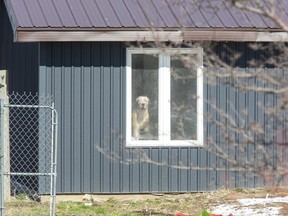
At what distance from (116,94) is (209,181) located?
195 centimetres

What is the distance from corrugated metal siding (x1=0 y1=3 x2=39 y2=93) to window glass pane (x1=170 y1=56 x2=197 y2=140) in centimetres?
216

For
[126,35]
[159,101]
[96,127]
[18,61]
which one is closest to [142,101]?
[159,101]

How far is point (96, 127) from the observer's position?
1346cm

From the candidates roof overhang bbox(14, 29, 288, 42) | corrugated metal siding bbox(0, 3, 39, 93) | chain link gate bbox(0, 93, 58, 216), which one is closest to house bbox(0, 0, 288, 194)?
roof overhang bbox(14, 29, 288, 42)

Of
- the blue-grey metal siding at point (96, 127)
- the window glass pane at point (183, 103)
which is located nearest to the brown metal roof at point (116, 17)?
the blue-grey metal siding at point (96, 127)

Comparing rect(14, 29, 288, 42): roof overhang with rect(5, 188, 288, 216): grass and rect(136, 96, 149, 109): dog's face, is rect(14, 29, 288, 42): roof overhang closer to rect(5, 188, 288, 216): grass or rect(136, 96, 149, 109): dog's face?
rect(136, 96, 149, 109): dog's face

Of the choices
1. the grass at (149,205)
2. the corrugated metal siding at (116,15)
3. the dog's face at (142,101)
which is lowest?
the grass at (149,205)

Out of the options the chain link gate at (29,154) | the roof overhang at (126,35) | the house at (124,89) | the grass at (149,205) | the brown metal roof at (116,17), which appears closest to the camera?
the grass at (149,205)

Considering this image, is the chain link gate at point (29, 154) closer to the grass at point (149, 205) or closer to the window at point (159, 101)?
the grass at point (149, 205)

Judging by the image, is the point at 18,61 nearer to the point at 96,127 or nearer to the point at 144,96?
the point at 96,127

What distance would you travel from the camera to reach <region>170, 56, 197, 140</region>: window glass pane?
44.7 feet

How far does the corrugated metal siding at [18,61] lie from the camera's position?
14.5m

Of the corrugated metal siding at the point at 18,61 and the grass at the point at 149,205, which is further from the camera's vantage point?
the corrugated metal siding at the point at 18,61

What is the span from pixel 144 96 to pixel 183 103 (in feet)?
1.99
